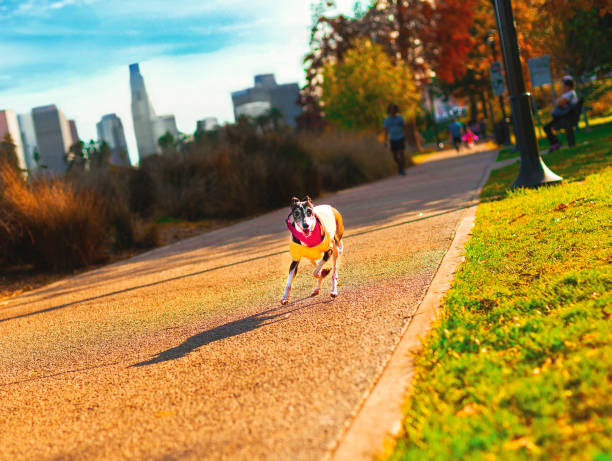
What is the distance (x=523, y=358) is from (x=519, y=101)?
7125mm

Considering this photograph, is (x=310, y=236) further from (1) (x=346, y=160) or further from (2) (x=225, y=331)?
(1) (x=346, y=160)

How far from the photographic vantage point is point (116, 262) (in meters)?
10.8

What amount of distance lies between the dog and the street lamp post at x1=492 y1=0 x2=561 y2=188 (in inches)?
211

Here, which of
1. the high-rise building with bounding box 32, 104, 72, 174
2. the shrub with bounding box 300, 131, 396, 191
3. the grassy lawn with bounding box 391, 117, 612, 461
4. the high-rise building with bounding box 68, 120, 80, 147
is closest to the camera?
the grassy lawn with bounding box 391, 117, 612, 461

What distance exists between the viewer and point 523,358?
3.15 metres

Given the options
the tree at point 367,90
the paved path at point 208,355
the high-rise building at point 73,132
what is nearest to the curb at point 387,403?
the paved path at point 208,355

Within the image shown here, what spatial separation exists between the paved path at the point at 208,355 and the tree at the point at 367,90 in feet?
110

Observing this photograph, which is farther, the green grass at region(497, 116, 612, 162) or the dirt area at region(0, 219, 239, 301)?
the green grass at region(497, 116, 612, 162)

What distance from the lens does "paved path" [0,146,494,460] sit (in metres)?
3.07

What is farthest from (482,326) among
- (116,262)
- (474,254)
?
(116,262)

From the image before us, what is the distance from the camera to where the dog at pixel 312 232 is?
4516 mm

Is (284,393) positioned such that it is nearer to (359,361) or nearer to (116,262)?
(359,361)

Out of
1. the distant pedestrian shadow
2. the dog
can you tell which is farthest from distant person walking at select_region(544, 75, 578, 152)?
the distant pedestrian shadow

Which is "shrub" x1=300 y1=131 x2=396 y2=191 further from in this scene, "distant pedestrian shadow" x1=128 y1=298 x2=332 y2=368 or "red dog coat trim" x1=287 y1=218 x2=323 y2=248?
"red dog coat trim" x1=287 y1=218 x2=323 y2=248
